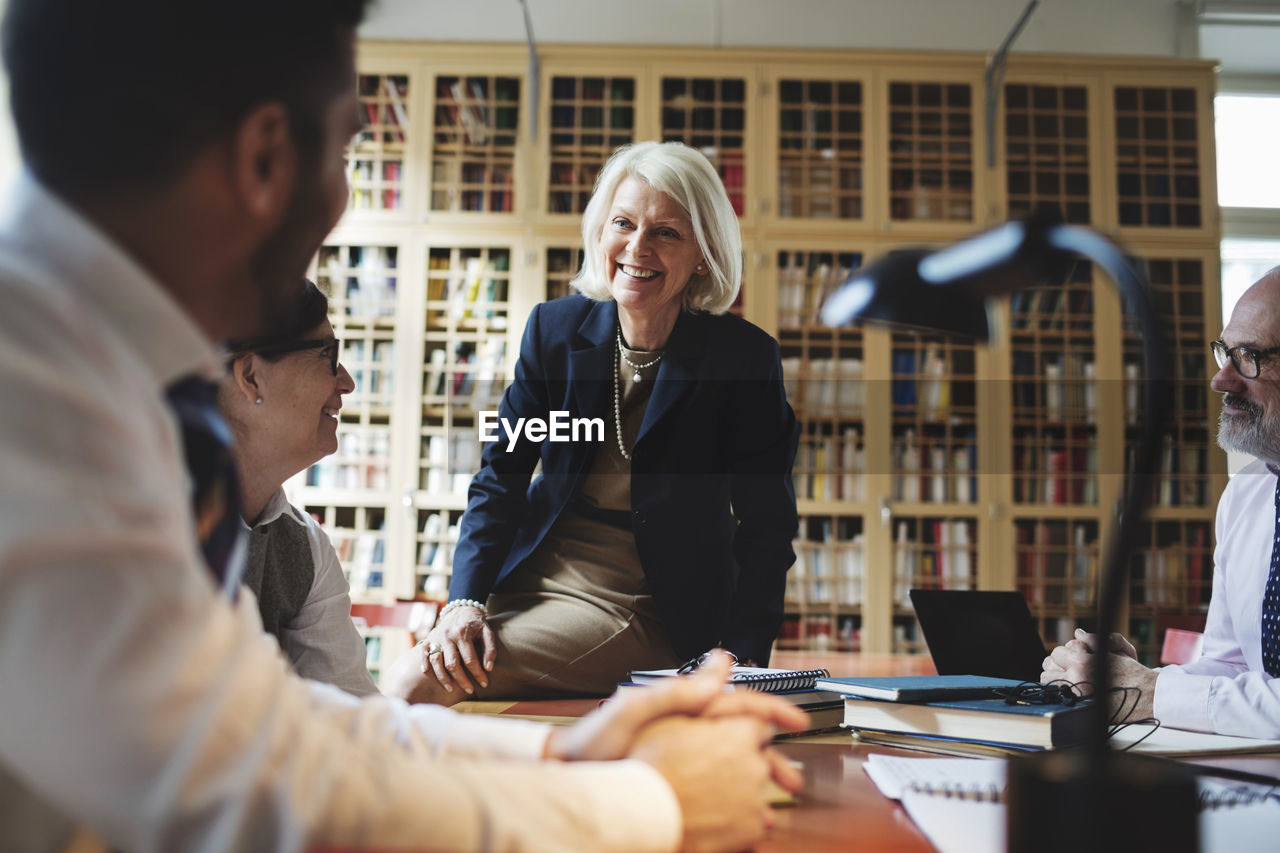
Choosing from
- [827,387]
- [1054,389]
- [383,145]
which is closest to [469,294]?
[383,145]

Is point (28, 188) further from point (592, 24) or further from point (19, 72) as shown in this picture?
point (592, 24)

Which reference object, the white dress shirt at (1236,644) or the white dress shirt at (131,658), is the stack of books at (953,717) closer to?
the white dress shirt at (1236,644)

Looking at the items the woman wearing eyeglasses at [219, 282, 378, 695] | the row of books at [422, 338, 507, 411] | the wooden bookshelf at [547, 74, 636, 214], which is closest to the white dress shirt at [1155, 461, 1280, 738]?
the woman wearing eyeglasses at [219, 282, 378, 695]

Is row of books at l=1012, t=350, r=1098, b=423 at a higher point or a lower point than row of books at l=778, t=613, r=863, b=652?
higher

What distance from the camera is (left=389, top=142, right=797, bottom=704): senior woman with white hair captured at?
6.27 feet

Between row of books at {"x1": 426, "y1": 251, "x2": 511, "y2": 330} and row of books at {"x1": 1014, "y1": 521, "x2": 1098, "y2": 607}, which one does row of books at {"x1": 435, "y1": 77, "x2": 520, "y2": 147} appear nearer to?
row of books at {"x1": 426, "y1": 251, "x2": 511, "y2": 330}

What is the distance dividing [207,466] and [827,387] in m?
4.58

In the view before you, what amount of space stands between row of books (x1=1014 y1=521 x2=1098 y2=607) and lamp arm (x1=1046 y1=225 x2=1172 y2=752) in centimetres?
467

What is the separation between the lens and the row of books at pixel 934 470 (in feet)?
16.2

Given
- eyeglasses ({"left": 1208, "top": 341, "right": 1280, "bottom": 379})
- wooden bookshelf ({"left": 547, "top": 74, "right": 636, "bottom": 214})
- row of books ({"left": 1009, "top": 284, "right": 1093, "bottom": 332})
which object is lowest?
eyeglasses ({"left": 1208, "top": 341, "right": 1280, "bottom": 379})

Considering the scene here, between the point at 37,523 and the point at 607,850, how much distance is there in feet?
1.19

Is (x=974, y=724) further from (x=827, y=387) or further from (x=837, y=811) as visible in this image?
(x=827, y=387)

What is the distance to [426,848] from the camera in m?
0.54

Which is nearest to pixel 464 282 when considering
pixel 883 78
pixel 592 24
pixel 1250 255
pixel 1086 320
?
pixel 592 24
